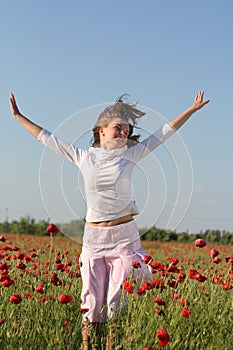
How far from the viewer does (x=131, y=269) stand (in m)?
4.11

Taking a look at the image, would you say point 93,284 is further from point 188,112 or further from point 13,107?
point 13,107

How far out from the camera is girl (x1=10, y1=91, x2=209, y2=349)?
412cm

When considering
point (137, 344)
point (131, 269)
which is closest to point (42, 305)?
point (131, 269)

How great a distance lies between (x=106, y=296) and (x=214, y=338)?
0.91 meters

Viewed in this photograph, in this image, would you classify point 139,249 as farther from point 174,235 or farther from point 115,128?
point 174,235

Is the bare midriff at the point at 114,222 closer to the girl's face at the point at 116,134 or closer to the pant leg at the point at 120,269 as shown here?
the pant leg at the point at 120,269

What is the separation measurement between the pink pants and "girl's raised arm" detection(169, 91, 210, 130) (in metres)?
0.83

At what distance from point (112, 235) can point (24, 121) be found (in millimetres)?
1295

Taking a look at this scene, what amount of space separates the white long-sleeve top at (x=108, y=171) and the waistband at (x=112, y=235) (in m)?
0.07

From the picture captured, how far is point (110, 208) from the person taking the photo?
162 inches

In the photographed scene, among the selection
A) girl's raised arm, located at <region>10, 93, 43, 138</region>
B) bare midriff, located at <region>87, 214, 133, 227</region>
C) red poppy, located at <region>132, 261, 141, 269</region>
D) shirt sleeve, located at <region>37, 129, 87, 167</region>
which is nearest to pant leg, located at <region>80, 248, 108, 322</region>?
bare midriff, located at <region>87, 214, 133, 227</region>

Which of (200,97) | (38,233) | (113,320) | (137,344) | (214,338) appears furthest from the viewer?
(38,233)

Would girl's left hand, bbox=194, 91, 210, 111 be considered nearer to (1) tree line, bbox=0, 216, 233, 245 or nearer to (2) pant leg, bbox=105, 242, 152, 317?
(2) pant leg, bbox=105, 242, 152, 317

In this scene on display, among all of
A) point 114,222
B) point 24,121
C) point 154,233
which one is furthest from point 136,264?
point 154,233
